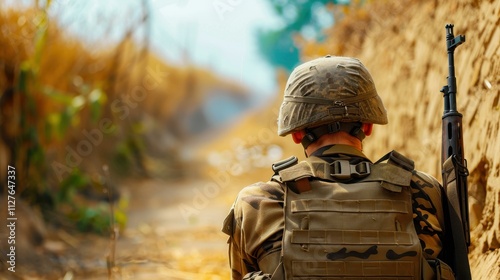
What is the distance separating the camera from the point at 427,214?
239 cm

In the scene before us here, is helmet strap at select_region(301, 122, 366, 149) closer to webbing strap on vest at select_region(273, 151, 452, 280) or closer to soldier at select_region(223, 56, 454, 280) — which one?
soldier at select_region(223, 56, 454, 280)

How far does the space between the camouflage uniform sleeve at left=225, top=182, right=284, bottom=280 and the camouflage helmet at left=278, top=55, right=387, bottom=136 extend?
0.24 meters

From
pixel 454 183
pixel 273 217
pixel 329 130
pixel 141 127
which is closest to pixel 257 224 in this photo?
pixel 273 217

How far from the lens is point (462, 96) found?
4059 millimetres

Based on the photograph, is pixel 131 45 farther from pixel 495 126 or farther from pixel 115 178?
pixel 495 126

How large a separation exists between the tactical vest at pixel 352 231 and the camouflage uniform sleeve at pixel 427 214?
0.07 meters

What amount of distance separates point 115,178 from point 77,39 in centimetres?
349

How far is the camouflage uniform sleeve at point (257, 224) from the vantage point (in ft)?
7.68

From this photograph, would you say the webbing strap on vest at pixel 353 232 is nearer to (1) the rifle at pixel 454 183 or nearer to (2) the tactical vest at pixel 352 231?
(2) the tactical vest at pixel 352 231

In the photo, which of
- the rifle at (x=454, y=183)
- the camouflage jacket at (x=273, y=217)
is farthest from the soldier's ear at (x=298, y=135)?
the rifle at (x=454, y=183)

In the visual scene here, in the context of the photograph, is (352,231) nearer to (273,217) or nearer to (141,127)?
(273,217)

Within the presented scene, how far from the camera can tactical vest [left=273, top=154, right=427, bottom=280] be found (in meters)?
2.23

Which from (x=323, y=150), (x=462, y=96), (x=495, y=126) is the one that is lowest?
(x=323, y=150)

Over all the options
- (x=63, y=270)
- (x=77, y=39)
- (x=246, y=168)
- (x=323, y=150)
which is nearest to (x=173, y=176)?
(x=246, y=168)
